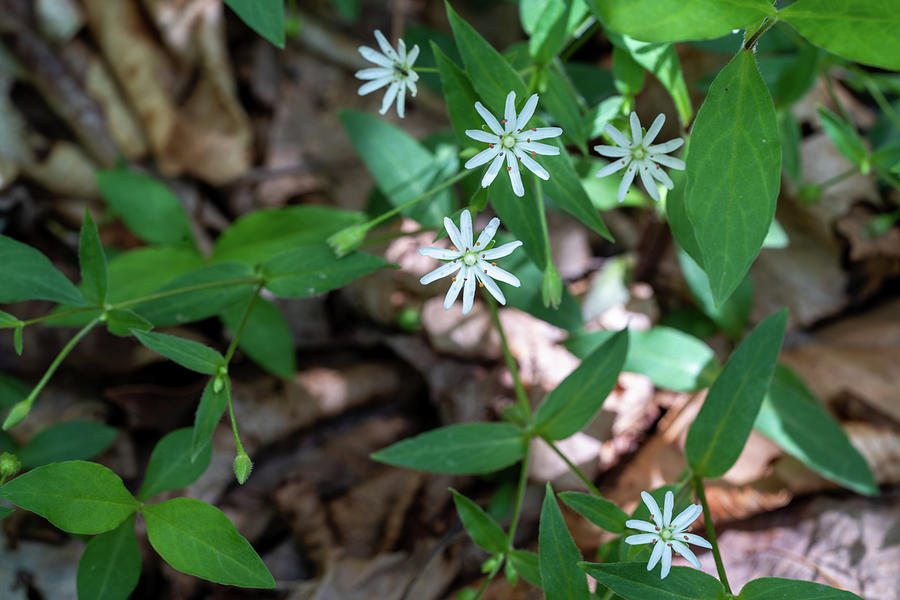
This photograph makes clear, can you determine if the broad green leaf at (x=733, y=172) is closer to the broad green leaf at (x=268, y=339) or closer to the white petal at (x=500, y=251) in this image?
the white petal at (x=500, y=251)

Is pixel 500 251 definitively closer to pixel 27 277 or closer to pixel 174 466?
pixel 174 466

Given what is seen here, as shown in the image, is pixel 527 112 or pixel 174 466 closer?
pixel 527 112

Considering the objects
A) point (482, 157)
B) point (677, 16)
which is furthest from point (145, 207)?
point (677, 16)

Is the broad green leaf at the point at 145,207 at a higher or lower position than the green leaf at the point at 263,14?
lower

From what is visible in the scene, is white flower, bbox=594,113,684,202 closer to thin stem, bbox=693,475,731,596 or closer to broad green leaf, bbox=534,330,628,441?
broad green leaf, bbox=534,330,628,441

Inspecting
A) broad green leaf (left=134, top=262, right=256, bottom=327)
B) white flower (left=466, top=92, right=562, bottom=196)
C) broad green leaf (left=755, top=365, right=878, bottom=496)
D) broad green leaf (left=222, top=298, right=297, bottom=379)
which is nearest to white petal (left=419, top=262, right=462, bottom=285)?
white flower (left=466, top=92, right=562, bottom=196)

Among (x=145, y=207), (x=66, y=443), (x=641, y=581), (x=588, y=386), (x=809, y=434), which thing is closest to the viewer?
(x=641, y=581)

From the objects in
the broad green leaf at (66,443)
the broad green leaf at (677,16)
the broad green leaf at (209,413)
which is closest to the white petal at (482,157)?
the broad green leaf at (677,16)
